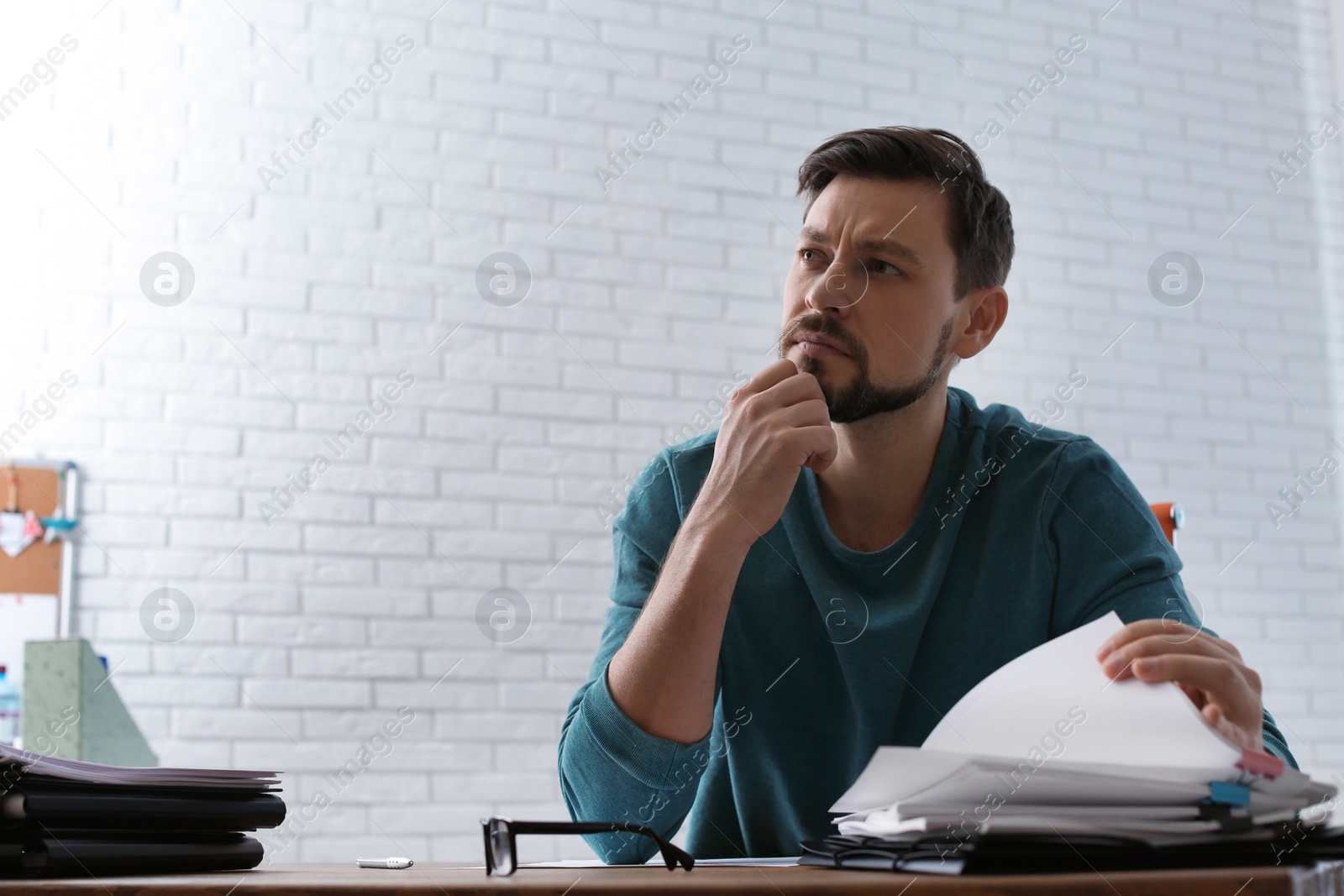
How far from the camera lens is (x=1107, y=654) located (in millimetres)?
752

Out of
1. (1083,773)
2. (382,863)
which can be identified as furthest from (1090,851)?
(382,863)

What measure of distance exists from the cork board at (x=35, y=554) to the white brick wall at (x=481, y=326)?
0.21 feet

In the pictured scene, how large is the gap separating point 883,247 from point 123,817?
43.4 inches

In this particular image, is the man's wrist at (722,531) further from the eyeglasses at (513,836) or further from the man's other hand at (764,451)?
the eyeglasses at (513,836)

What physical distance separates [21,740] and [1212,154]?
3465mm

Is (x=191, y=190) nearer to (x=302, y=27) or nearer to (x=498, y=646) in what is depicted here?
(x=302, y=27)

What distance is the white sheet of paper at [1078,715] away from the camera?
0.68 metres

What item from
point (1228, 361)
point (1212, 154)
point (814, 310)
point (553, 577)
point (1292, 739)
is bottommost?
point (1292, 739)

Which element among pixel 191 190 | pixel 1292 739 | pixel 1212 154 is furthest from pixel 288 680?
pixel 1212 154

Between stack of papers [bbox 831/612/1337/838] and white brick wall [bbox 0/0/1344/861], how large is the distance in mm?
2044

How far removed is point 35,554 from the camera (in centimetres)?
245

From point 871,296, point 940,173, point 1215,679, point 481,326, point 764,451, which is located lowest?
point 1215,679

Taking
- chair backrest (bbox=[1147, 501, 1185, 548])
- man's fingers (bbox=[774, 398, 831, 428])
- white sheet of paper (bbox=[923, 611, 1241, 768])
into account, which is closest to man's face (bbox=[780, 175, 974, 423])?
man's fingers (bbox=[774, 398, 831, 428])

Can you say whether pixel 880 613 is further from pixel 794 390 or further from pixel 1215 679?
pixel 1215 679
